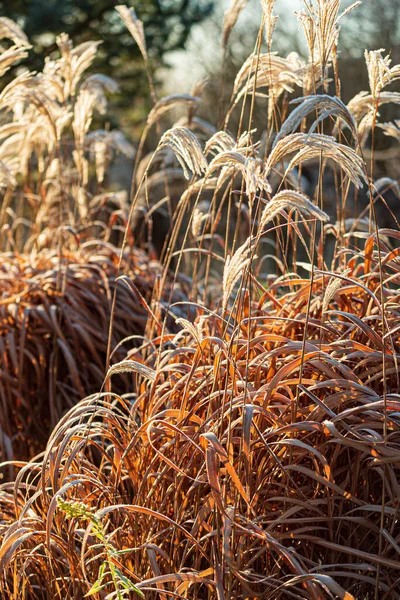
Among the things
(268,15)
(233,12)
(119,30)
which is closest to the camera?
(268,15)

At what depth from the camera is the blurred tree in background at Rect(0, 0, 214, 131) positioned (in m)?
9.13

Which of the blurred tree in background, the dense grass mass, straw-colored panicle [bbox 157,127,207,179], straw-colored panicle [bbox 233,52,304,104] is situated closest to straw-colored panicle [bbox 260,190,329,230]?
the dense grass mass

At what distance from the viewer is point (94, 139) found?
3.46 m

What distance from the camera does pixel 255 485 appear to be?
5.04 ft

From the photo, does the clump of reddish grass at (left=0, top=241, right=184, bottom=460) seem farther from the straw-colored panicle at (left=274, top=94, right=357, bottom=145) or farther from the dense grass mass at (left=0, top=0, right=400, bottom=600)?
the straw-colored panicle at (left=274, top=94, right=357, bottom=145)

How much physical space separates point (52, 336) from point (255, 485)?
62.7 inches

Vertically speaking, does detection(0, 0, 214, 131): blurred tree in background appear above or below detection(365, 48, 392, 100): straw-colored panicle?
above

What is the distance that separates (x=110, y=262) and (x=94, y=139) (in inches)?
23.8

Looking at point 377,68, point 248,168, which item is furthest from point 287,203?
point 377,68

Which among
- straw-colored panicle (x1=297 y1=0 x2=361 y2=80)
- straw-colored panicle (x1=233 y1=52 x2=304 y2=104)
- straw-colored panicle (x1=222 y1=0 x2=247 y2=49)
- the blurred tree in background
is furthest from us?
the blurred tree in background

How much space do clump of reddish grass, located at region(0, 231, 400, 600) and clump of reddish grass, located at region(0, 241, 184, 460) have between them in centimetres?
90

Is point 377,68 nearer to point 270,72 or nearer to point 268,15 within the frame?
point 268,15

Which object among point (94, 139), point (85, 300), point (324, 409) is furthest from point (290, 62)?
point (94, 139)

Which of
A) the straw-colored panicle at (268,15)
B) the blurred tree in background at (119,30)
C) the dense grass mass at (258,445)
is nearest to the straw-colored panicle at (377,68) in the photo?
the dense grass mass at (258,445)
